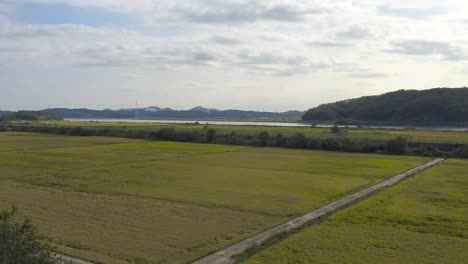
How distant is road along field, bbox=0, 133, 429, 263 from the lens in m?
17.9

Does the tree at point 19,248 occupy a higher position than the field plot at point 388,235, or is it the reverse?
the tree at point 19,248

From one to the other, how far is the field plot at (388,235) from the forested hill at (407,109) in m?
121

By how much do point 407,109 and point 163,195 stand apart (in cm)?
13458

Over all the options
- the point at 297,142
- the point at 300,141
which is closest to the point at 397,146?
the point at 300,141

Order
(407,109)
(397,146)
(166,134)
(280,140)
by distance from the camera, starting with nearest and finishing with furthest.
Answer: (397,146) → (280,140) → (166,134) → (407,109)

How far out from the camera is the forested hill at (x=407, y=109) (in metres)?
139

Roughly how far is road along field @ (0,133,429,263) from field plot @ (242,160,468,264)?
2474 mm

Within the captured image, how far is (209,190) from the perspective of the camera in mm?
30406

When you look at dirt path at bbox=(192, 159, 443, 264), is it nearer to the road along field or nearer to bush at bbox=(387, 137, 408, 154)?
the road along field

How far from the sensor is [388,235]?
1905cm

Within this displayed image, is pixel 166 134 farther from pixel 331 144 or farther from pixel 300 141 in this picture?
pixel 331 144

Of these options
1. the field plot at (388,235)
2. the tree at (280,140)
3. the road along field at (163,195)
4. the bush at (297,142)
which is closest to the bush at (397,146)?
the road along field at (163,195)

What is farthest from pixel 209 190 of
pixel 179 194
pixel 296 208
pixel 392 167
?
pixel 392 167

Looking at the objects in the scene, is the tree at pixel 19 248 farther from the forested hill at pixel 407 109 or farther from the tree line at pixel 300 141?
the forested hill at pixel 407 109
